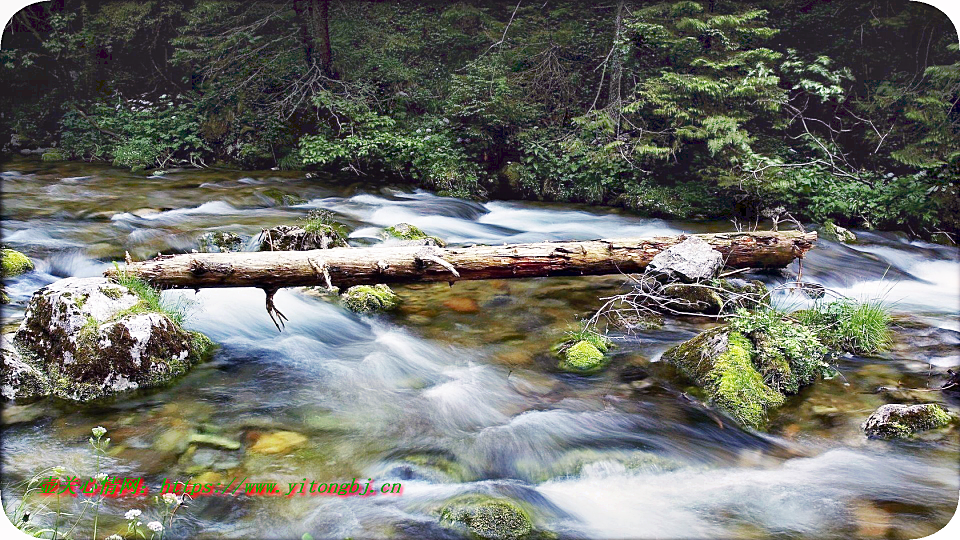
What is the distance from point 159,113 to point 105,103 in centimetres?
83

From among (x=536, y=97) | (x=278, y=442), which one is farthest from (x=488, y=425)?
(x=536, y=97)

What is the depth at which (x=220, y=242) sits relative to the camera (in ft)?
18.0

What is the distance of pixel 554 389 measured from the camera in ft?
11.6

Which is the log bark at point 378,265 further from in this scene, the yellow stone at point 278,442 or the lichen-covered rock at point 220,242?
the lichen-covered rock at point 220,242

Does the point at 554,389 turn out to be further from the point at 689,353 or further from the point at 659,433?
the point at 689,353

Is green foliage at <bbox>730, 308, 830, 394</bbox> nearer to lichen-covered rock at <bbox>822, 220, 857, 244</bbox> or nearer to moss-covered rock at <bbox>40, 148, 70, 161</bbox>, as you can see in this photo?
lichen-covered rock at <bbox>822, 220, 857, 244</bbox>

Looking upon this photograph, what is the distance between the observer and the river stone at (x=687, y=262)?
430cm

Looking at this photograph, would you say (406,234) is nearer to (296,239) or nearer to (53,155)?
(296,239)

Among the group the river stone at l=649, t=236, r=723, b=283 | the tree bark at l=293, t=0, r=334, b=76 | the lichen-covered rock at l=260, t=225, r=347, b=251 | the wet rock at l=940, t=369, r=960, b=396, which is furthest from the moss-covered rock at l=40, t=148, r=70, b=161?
the wet rock at l=940, t=369, r=960, b=396

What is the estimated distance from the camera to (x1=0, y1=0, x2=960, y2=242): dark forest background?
6.52 metres

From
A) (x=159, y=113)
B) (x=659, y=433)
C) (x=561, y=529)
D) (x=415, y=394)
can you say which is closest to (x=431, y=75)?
(x=159, y=113)

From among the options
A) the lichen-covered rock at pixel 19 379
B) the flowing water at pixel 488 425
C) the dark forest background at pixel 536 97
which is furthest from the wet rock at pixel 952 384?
the lichen-covered rock at pixel 19 379

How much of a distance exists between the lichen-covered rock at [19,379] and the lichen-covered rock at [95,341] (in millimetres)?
38

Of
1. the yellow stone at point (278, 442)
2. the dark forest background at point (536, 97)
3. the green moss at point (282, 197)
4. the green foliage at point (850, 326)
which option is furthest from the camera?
the green moss at point (282, 197)
